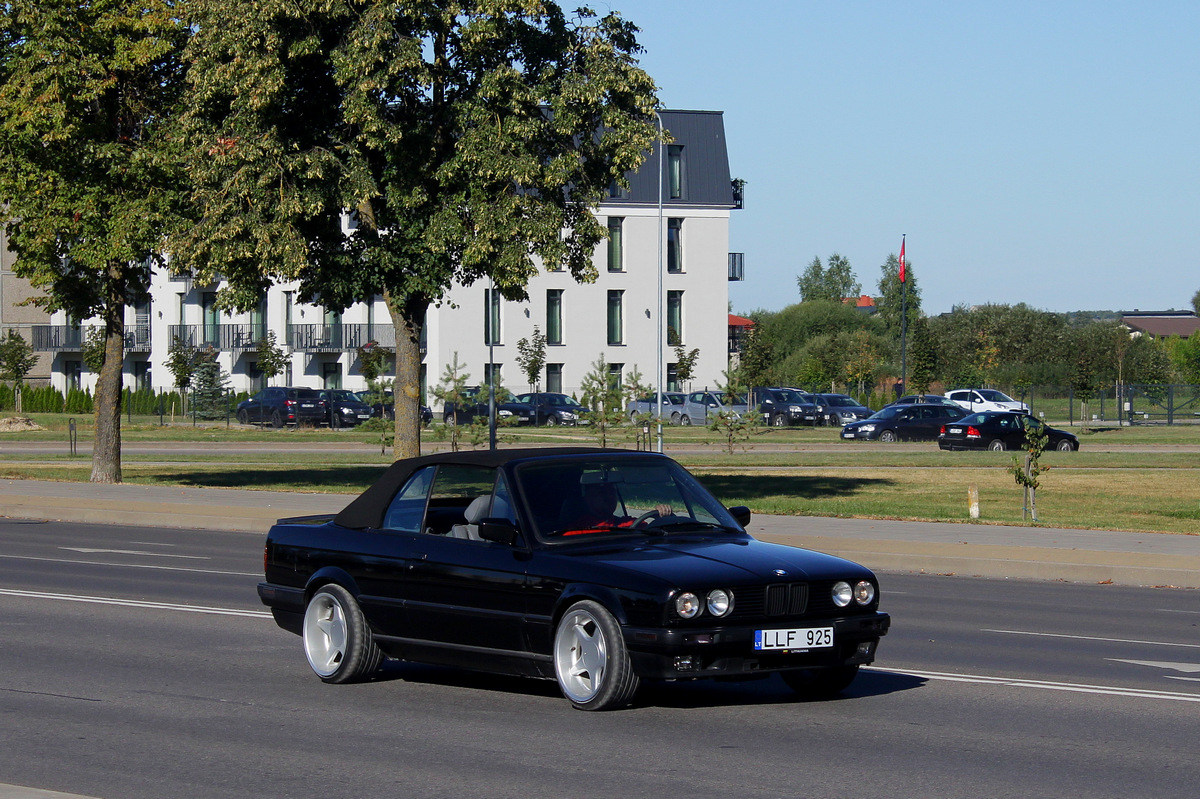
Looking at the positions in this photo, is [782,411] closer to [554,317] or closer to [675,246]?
[675,246]

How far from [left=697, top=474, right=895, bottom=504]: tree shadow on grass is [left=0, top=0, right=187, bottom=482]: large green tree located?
11.6 metres

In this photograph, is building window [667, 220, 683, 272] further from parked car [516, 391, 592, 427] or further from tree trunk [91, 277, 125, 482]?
tree trunk [91, 277, 125, 482]

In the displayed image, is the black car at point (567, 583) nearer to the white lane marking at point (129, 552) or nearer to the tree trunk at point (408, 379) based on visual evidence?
the white lane marking at point (129, 552)

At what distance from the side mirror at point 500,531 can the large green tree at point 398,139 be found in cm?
1458

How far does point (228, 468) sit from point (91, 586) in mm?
21481

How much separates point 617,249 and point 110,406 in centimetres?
4565

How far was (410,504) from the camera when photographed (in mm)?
9023

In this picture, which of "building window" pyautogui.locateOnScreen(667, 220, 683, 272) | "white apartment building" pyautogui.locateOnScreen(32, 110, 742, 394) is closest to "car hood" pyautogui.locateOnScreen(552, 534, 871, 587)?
"white apartment building" pyautogui.locateOnScreen(32, 110, 742, 394)

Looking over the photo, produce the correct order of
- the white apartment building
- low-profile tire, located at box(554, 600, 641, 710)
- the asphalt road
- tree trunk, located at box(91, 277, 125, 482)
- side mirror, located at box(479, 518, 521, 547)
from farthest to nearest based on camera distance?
1. the white apartment building
2. tree trunk, located at box(91, 277, 125, 482)
3. side mirror, located at box(479, 518, 521, 547)
4. low-profile tire, located at box(554, 600, 641, 710)
5. the asphalt road

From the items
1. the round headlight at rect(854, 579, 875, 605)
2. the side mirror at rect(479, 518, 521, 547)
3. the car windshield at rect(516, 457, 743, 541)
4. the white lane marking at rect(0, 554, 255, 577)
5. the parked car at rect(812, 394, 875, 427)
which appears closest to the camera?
the round headlight at rect(854, 579, 875, 605)

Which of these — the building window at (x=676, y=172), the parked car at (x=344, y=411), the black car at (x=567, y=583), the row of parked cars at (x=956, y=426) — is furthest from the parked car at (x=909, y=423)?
the black car at (x=567, y=583)

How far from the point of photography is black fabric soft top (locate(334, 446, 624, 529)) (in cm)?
874

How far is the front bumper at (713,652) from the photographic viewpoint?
743 centimetres

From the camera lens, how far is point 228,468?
117 feet
